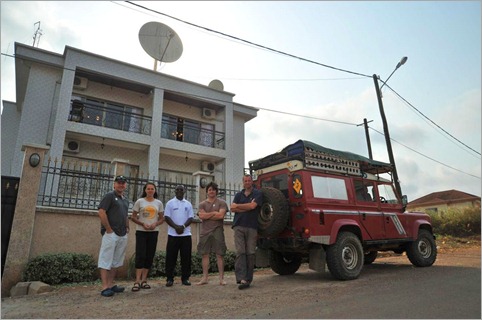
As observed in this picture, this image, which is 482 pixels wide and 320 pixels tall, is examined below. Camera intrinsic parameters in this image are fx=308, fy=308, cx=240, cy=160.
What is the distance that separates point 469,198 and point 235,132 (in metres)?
27.0

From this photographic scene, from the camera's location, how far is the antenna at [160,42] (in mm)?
14562

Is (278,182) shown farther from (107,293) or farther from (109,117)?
(109,117)

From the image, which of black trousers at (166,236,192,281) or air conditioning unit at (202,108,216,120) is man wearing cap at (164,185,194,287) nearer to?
black trousers at (166,236,192,281)

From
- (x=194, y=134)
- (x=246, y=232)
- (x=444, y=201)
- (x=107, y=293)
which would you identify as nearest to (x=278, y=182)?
(x=246, y=232)

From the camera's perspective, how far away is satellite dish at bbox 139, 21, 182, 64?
14562 millimetres

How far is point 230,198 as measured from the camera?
9430mm

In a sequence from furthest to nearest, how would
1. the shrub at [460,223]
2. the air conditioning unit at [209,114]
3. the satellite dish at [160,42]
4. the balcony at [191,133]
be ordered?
the air conditioning unit at [209,114], the shrub at [460,223], the balcony at [191,133], the satellite dish at [160,42]

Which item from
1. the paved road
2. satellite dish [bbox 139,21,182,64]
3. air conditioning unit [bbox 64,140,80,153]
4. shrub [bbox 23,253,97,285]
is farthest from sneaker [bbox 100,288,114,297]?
satellite dish [bbox 139,21,182,64]

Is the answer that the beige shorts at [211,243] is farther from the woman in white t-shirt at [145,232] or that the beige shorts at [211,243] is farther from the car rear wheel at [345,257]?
the car rear wheel at [345,257]

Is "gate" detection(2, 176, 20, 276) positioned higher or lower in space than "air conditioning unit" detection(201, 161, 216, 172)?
lower

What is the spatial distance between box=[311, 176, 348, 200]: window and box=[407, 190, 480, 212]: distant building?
2836cm

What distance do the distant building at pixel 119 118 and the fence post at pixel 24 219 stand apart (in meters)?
4.54

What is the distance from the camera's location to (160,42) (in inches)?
588

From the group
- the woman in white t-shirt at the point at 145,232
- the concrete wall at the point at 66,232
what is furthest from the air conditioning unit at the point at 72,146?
the woman in white t-shirt at the point at 145,232
